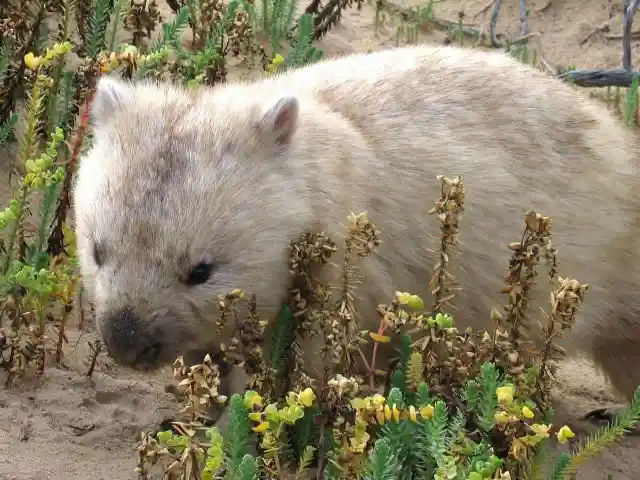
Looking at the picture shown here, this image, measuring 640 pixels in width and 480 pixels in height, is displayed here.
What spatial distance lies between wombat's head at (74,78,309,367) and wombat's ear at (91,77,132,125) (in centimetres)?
9

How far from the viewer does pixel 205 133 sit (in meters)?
3.26

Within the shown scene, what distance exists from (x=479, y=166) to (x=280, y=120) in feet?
2.82

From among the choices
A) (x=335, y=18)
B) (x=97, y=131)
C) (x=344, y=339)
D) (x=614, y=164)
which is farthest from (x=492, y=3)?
(x=344, y=339)

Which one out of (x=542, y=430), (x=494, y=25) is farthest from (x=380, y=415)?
(x=494, y=25)

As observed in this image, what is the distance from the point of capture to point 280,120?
130 inches

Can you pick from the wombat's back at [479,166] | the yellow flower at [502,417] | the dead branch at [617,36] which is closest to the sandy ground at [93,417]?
the wombat's back at [479,166]

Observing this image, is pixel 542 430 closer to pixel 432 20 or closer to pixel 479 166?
pixel 479 166

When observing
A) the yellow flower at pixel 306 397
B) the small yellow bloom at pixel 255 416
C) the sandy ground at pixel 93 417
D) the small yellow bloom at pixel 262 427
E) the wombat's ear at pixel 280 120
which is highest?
the wombat's ear at pixel 280 120

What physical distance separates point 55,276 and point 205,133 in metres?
0.82

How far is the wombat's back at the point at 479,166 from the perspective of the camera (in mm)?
3547

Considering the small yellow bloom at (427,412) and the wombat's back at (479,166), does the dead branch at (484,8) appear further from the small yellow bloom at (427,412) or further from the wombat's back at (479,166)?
the small yellow bloom at (427,412)

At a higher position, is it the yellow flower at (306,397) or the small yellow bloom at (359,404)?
the yellow flower at (306,397)

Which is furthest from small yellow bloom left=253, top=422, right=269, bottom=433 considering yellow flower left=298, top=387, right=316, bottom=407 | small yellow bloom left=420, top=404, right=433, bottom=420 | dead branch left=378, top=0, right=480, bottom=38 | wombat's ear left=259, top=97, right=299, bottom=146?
dead branch left=378, top=0, right=480, bottom=38

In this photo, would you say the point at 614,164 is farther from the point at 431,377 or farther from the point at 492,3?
the point at 492,3
